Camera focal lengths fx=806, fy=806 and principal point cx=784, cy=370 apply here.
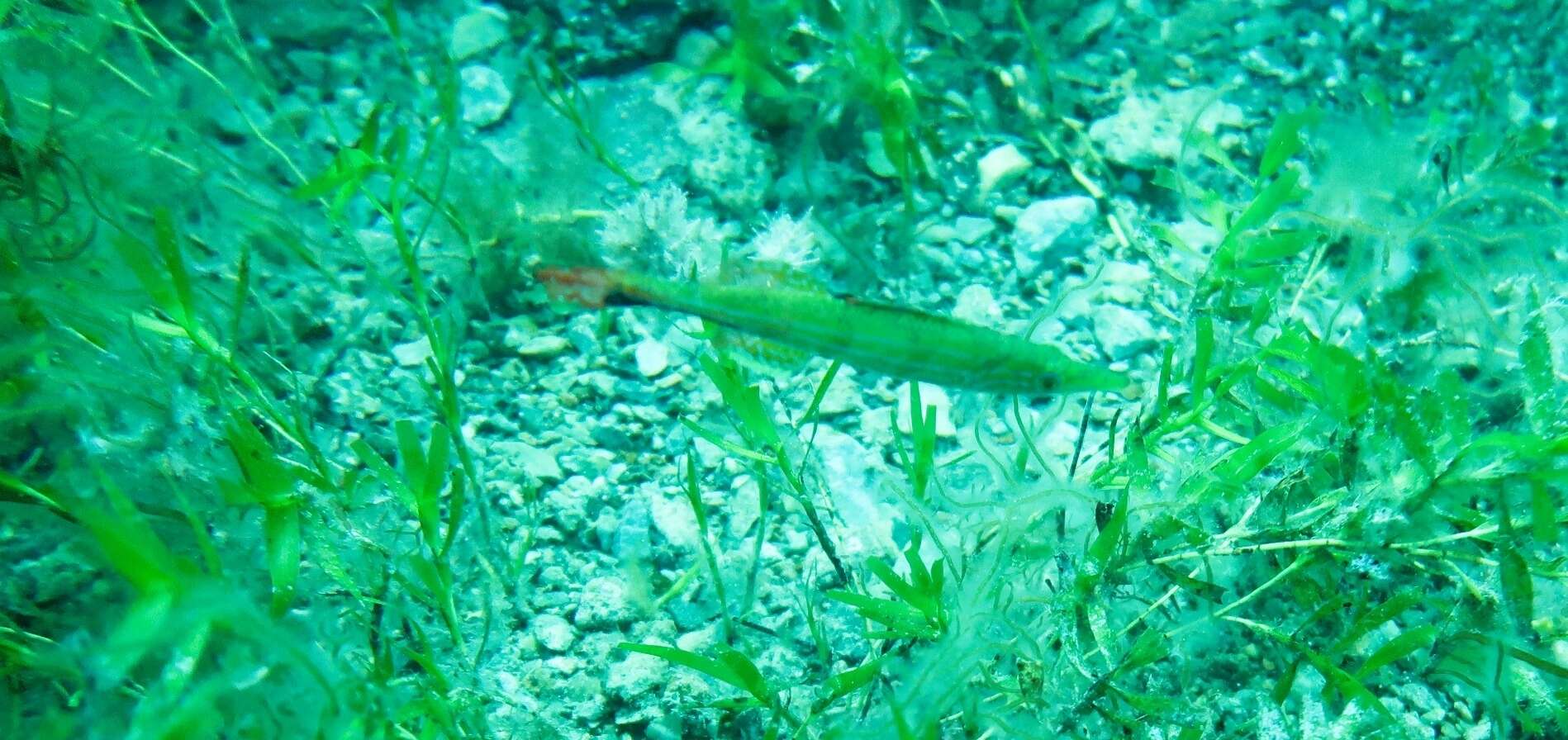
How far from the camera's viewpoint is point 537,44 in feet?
14.8

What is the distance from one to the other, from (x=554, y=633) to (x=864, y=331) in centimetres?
150

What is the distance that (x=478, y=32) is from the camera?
4.64m

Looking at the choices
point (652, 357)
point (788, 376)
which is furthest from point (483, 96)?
point (788, 376)

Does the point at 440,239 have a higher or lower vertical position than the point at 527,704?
higher

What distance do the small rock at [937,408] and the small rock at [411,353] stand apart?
204 centimetres

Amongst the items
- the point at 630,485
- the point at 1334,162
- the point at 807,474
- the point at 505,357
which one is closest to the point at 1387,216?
the point at 1334,162

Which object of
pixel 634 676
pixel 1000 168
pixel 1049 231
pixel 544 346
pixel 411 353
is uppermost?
pixel 1000 168

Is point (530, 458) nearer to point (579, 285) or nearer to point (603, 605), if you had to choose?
point (603, 605)

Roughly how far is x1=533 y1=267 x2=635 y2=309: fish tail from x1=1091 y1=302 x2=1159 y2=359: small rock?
2.28m

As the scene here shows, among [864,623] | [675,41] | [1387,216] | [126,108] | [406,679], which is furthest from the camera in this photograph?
[675,41]

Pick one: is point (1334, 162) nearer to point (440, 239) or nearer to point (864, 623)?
point (864, 623)

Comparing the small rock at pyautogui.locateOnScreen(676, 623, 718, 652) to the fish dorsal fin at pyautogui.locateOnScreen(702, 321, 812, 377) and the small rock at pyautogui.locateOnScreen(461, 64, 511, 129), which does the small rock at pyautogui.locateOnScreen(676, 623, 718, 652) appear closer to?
the fish dorsal fin at pyautogui.locateOnScreen(702, 321, 812, 377)

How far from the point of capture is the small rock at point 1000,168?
4.11 metres

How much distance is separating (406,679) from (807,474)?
1465mm
